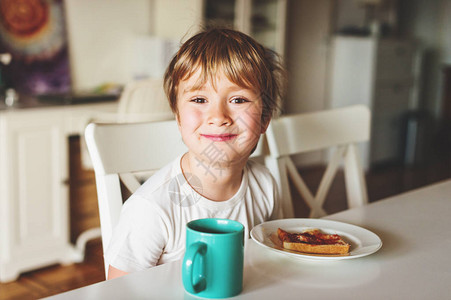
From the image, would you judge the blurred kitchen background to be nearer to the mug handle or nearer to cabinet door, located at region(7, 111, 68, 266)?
cabinet door, located at region(7, 111, 68, 266)

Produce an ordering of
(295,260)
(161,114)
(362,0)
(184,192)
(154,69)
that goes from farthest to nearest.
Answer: (362,0) → (154,69) → (161,114) → (184,192) → (295,260)

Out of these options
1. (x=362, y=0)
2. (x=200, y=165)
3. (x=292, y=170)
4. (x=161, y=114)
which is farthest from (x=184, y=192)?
(x=362, y=0)

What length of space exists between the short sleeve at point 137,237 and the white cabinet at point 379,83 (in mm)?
3710

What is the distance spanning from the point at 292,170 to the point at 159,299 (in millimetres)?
717

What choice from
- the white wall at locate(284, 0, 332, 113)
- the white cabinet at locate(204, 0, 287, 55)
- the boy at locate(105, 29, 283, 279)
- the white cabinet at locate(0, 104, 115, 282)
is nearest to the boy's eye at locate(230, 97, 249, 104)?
the boy at locate(105, 29, 283, 279)

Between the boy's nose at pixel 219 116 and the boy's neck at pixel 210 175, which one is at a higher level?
the boy's nose at pixel 219 116

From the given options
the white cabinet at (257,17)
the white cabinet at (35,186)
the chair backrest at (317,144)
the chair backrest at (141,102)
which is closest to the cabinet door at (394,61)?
the white cabinet at (257,17)

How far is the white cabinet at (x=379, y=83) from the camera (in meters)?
4.35

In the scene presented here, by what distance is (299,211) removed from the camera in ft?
10.8

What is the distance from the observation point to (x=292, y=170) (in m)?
1.33

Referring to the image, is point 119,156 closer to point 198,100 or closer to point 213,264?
point 198,100

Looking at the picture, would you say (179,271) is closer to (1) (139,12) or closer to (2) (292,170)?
(2) (292,170)

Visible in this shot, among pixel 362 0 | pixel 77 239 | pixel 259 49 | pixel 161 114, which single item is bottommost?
pixel 77 239

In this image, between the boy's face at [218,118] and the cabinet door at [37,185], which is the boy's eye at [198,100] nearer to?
the boy's face at [218,118]
